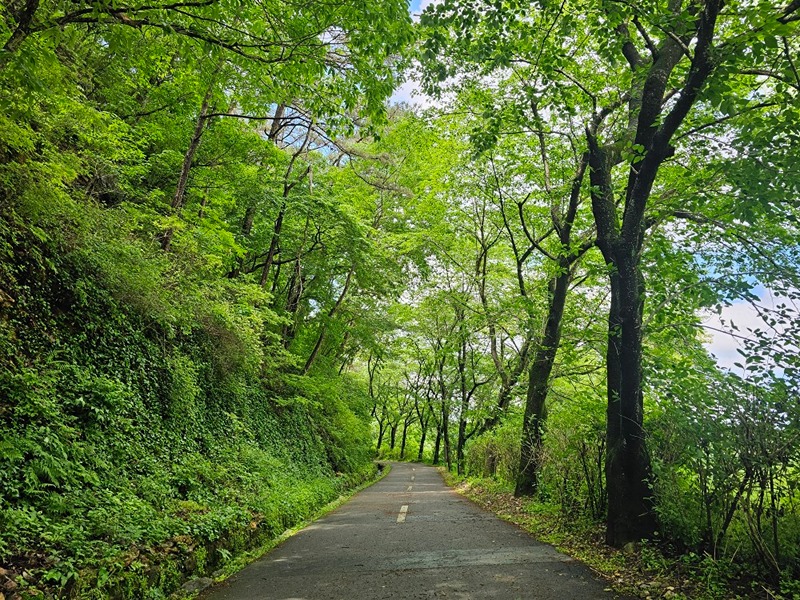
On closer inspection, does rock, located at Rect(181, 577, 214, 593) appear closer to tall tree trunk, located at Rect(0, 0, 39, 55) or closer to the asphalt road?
the asphalt road

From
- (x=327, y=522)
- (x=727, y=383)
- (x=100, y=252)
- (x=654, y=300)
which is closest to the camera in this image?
(x=727, y=383)

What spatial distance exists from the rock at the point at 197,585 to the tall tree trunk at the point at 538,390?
26.1ft

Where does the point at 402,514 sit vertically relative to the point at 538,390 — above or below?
below

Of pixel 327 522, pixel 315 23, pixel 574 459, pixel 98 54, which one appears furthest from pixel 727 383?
pixel 98 54

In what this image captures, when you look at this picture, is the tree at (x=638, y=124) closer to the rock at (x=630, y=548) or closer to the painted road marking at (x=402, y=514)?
the rock at (x=630, y=548)

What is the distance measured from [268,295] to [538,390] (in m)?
7.66

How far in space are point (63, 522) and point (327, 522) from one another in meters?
6.40

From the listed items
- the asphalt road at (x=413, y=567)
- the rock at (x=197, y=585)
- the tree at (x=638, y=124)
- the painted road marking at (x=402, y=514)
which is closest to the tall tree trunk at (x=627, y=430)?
the tree at (x=638, y=124)

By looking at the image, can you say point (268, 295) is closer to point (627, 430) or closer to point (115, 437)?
point (115, 437)

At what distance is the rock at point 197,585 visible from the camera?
5.32 metres

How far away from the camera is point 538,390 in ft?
39.8

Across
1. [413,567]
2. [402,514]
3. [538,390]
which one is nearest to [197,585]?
[413,567]

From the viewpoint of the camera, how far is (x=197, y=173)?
502 inches

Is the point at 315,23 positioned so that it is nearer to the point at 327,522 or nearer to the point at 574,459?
the point at 574,459
